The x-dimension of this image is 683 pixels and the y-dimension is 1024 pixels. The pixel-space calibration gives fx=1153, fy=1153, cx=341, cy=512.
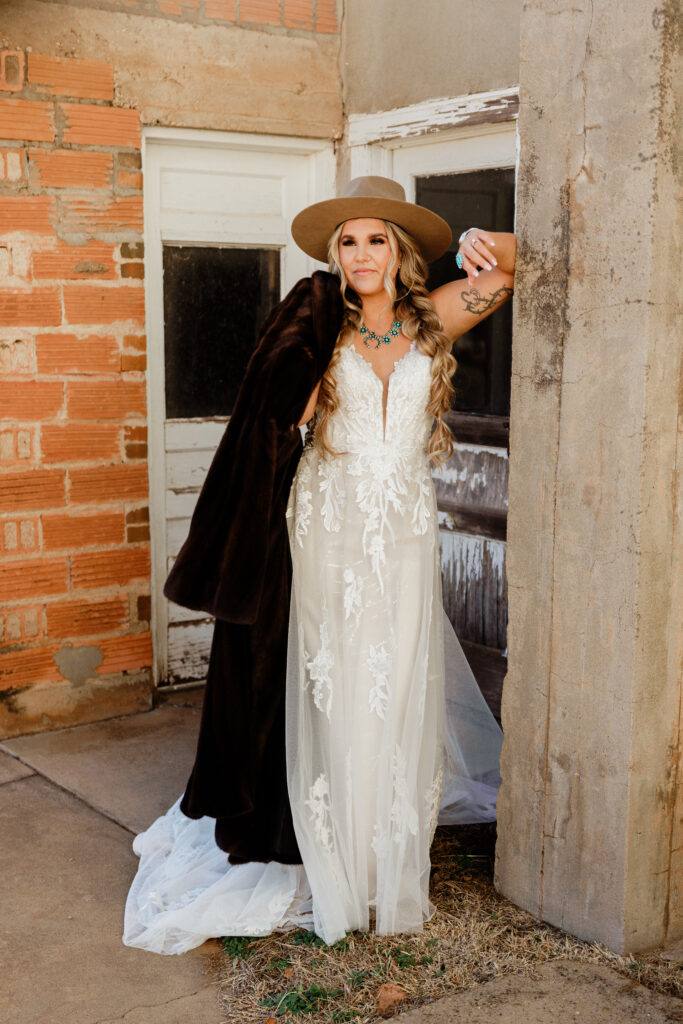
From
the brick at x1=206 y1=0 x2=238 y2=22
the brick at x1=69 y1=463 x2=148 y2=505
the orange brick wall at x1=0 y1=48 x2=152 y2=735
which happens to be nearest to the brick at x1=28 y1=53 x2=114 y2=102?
the orange brick wall at x1=0 y1=48 x2=152 y2=735

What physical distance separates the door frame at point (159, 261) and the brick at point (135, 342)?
0.15m

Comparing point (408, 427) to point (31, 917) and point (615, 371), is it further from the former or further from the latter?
point (31, 917)

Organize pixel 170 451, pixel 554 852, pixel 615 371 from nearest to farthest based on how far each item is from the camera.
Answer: pixel 615 371 → pixel 554 852 → pixel 170 451

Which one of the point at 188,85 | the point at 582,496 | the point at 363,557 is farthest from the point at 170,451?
the point at 582,496

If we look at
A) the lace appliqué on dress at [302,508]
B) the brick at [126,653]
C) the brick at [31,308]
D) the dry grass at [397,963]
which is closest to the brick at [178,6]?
the brick at [31,308]

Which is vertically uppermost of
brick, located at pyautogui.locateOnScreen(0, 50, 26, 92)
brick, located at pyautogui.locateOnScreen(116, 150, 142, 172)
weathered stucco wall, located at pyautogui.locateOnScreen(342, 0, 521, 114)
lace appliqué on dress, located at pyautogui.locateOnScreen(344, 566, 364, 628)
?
weathered stucco wall, located at pyautogui.locateOnScreen(342, 0, 521, 114)

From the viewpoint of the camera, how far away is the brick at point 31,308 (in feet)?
15.6

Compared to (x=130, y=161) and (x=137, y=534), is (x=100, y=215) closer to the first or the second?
(x=130, y=161)

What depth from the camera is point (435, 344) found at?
3.47m

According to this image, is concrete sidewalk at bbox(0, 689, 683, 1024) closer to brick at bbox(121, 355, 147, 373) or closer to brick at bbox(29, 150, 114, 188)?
brick at bbox(121, 355, 147, 373)

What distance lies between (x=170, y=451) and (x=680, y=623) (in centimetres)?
287

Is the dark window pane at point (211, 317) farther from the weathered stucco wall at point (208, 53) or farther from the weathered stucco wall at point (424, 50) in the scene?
the weathered stucco wall at point (424, 50)

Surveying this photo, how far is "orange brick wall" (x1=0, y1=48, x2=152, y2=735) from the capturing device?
475 cm

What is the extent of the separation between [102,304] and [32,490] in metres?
0.85
